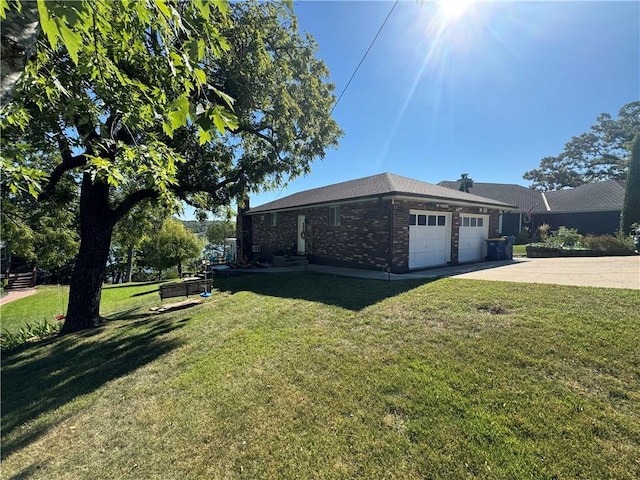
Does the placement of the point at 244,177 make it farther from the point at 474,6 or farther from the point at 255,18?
the point at 474,6

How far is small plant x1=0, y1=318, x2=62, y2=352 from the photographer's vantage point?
317 inches

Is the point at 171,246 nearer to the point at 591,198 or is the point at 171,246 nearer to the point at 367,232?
the point at 367,232

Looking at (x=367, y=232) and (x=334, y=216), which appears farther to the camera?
(x=334, y=216)

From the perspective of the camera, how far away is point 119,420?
3770mm

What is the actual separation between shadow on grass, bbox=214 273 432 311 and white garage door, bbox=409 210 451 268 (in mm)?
2851

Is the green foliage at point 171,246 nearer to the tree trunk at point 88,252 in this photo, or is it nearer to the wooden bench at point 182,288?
the wooden bench at point 182,288

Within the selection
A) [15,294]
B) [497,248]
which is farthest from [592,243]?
[15,294]

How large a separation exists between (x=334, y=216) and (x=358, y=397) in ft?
34.1

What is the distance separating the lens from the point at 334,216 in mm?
13531

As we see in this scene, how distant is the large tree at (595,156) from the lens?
3525cm

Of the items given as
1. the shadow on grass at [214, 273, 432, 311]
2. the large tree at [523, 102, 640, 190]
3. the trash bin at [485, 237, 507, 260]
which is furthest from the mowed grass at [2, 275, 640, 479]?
the large tree at [523, 102, 640, 190]

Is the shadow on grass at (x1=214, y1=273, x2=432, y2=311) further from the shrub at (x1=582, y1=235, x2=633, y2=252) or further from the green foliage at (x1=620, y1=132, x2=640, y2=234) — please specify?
the green foliage at (x1=620, y1=132, x2=640, y2=234)

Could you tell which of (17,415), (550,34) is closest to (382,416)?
(17,415)

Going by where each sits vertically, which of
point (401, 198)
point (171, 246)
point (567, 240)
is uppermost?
point (401, 198)
